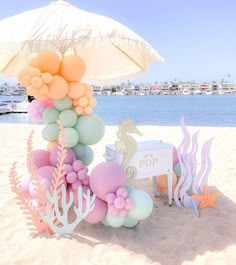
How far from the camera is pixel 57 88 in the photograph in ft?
10.3

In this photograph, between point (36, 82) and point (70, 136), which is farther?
point (70, 136)

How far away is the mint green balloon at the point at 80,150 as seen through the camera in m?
3.46

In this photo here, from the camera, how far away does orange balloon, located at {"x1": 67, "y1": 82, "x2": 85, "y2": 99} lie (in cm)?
328

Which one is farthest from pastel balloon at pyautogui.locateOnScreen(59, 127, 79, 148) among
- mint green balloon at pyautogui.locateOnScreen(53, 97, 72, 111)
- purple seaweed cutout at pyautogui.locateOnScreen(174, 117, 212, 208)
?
purple seaweed cutout at pyautogui.locateOnScreen(174, 117, 212, 208)

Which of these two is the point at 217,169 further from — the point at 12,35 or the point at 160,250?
the point at 12,35

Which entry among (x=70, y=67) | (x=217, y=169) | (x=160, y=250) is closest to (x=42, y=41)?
(x=70, y=67)

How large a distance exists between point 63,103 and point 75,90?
0.66 ft

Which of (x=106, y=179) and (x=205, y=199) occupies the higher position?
(x=106, y=179)

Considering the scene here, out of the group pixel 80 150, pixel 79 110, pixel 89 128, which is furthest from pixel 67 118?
pixel 80 150

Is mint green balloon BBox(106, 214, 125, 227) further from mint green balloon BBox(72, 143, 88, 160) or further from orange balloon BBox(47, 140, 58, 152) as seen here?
orange balloon BBox(47, 140, 58, 152)

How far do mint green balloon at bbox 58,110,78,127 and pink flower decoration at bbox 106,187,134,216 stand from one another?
0.89m

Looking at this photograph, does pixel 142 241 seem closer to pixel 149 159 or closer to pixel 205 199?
pixel 149 159

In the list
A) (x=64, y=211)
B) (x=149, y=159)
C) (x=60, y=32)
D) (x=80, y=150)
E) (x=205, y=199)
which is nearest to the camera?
(x=60, y=32)

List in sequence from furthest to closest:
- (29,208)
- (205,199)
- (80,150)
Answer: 1. (205,199)
2. (80,150)
3. (29,208)
